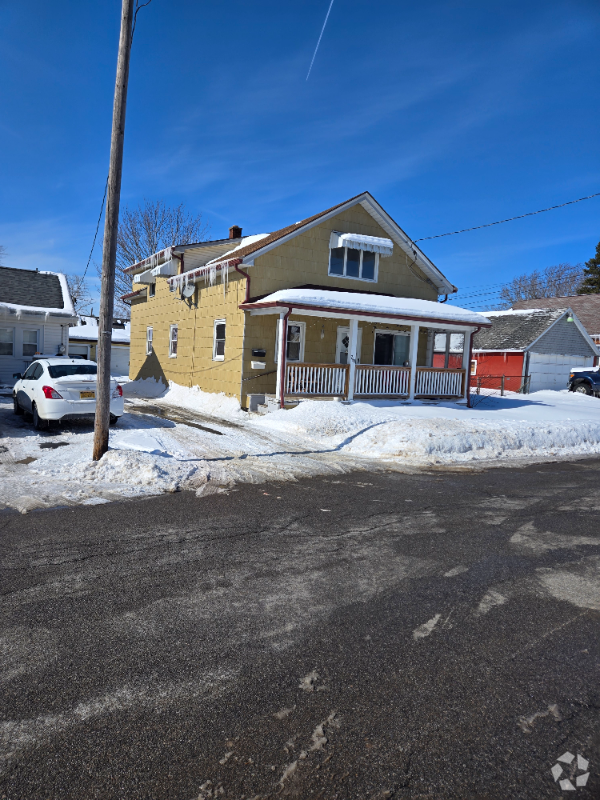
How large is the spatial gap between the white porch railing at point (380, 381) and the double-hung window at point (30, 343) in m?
12.7

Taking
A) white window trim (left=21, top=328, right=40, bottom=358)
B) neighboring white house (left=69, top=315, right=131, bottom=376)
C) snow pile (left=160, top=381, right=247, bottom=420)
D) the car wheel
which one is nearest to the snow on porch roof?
snow pile (left=160, top=381, right=247, bottom=420)

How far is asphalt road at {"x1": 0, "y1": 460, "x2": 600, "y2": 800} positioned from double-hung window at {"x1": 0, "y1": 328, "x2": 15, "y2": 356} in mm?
16150

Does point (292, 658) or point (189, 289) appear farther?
point (189, 289)

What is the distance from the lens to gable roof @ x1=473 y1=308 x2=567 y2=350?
2908cm

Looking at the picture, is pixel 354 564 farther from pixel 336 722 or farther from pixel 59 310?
pixel 59 310

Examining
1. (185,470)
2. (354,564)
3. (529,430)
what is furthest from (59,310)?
(354,564)

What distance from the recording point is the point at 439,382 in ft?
58.4

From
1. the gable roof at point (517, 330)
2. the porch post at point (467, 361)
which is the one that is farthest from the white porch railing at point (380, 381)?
the gable roof at point (517, 330)

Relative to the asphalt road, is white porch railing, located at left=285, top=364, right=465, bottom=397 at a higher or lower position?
higher

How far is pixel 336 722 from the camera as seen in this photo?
9.11ft

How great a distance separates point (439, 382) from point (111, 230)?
1233 cm

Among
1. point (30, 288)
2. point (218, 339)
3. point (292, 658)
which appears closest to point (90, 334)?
point (30, 288)

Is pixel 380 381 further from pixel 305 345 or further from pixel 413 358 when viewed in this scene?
pixel 305 345

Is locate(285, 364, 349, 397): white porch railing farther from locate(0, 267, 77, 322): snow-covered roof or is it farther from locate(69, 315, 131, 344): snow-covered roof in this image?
locate(69, 315, 131, 344): snow-covered roof
